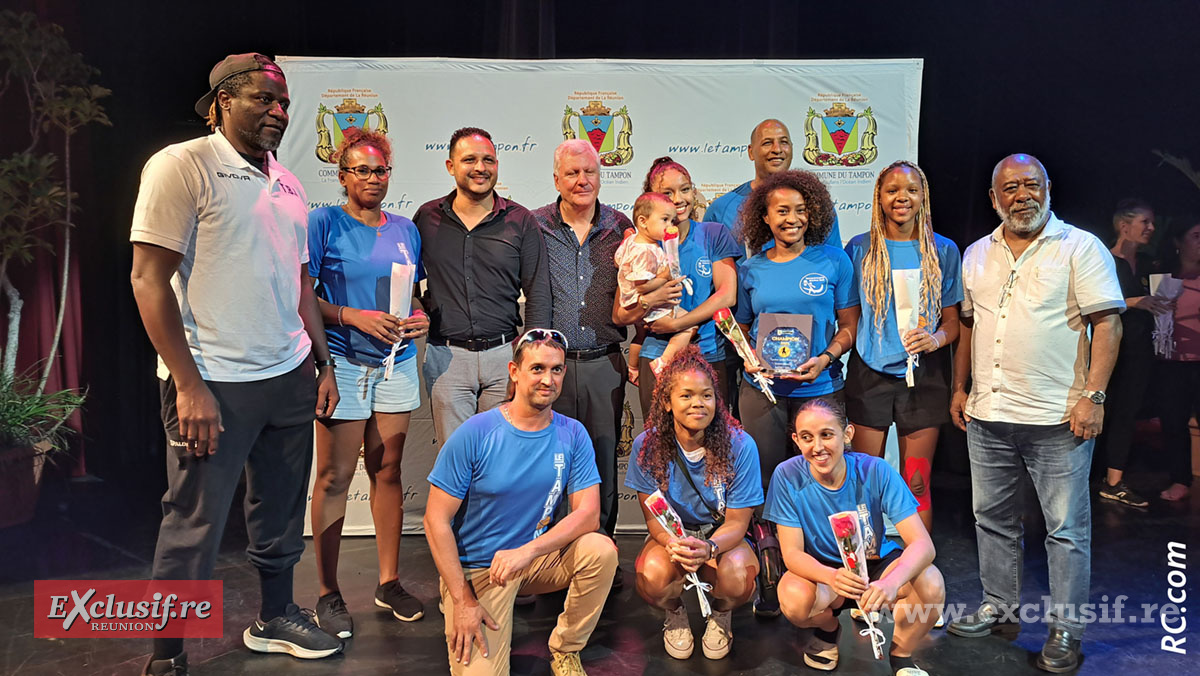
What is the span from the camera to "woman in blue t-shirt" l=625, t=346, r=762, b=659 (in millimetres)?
3162

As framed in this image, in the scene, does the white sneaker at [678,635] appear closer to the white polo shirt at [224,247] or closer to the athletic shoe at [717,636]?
the athletic shoe at [717,636]

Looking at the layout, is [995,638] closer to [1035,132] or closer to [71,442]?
[1035,132]

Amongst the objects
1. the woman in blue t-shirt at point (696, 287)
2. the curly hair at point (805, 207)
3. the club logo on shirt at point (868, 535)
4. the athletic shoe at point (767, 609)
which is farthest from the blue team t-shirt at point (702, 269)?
the athletic shoe at point (767, 609)

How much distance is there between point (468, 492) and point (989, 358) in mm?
2161

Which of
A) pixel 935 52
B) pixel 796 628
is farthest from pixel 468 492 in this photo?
pixel 935 52

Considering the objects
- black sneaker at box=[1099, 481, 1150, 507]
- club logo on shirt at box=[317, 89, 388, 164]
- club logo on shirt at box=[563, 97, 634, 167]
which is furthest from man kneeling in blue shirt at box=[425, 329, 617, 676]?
black sneaker at box=[1099, 481, 1150, 507]

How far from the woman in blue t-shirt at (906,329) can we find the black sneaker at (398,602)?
83.3 inches

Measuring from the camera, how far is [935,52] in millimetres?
5852

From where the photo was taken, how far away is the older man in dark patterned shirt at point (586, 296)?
364 cm

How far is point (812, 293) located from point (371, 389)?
1.96 meters

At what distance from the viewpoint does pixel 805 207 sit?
11.8 feet

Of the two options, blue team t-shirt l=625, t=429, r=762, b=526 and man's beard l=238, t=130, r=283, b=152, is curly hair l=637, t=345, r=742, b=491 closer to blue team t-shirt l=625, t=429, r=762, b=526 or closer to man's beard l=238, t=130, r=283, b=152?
blue team t-shirt l=625, t=429, r=762, b=526

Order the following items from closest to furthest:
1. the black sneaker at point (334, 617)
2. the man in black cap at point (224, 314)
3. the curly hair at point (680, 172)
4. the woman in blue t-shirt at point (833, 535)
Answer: the man in black cap at point (224, 314) < the woman in blue t-shirt at point (833, 535) < the black sneaker at point (334, 617) < the curly hair at point (680, 172)

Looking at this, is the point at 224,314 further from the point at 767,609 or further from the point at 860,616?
the point at 860,616
